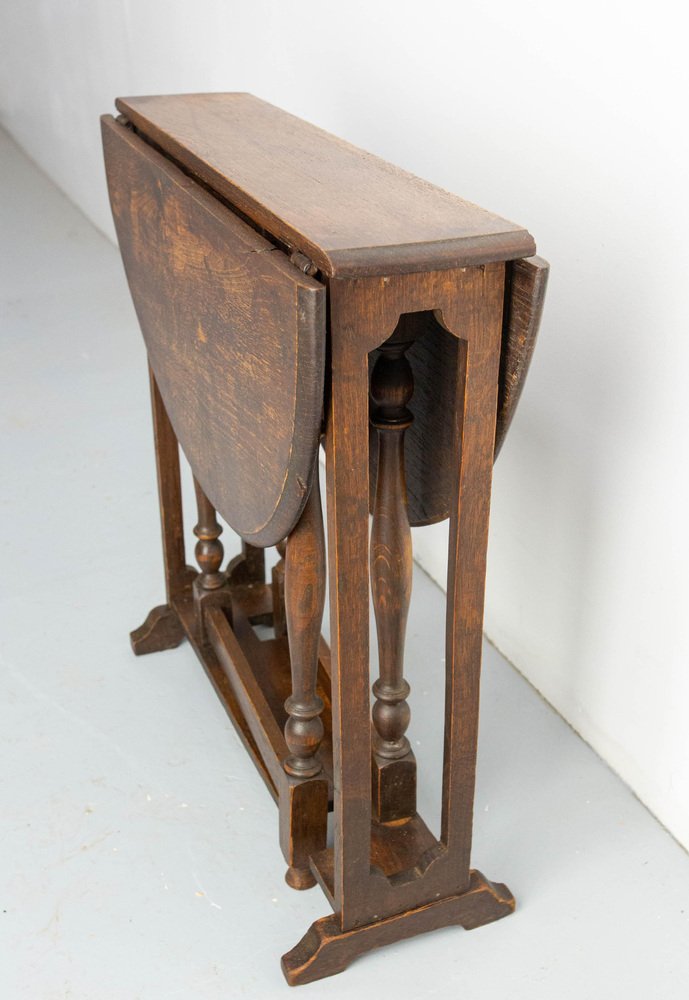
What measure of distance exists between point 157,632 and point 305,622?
0.83 metres

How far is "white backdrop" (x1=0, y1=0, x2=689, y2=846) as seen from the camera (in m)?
1.64

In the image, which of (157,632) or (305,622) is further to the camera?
(157,632)

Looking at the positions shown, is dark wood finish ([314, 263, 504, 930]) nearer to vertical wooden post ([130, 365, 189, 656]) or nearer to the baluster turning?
the baluster turning

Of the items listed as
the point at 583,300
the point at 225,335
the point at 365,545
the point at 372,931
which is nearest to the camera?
the point at 365,545

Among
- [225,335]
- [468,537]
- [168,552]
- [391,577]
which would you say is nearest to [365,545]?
[468,537]

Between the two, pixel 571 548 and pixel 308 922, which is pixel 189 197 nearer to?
pixel 571 548

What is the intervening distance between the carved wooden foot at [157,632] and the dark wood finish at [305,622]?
63cm

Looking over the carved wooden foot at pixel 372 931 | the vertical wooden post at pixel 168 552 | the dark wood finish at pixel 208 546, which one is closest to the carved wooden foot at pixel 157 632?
the vertical wooden post at pixel 168 552

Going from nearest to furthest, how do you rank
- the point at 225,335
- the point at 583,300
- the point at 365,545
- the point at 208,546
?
the point at 365,545 < the point at 225,335 < the point at 583,300 < the point at 208,546

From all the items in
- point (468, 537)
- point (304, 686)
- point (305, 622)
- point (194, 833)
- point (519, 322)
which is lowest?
point (194, 833)

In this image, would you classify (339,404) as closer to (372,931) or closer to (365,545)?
(365,545)

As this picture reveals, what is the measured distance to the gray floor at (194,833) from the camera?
163cm

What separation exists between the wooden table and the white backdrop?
13.7 inches

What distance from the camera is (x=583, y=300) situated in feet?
5.97
